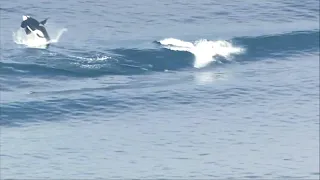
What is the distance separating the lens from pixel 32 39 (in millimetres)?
82750

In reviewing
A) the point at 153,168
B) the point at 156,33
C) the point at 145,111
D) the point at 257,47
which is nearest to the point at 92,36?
the point at 156,33

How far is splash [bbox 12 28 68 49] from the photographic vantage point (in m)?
81.9

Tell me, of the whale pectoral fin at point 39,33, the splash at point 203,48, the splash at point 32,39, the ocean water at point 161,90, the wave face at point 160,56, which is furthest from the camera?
the whale pectoral fin at point 39,33

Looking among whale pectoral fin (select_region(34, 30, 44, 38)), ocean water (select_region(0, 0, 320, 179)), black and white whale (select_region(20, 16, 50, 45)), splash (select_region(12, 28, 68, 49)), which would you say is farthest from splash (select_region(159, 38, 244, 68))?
whale pectoral fin (select_region(34, 30, 44, 38))

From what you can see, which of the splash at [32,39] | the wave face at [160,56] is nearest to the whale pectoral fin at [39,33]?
the splash at [32,39]

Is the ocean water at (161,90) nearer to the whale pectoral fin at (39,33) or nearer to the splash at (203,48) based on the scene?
the splash at (203,48)

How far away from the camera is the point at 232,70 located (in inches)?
3071

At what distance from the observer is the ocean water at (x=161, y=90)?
6109 centimetres

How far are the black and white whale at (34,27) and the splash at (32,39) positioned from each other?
0.91 feet

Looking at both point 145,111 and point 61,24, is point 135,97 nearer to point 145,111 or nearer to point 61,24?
point 145,111

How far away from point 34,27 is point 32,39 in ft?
3.81

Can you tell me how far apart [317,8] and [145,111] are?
26.0m

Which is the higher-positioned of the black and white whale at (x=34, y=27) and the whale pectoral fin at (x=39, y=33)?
the black and white whale at (x=34, y=27)

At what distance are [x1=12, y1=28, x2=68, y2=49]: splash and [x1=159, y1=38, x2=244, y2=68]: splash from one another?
667 cm
